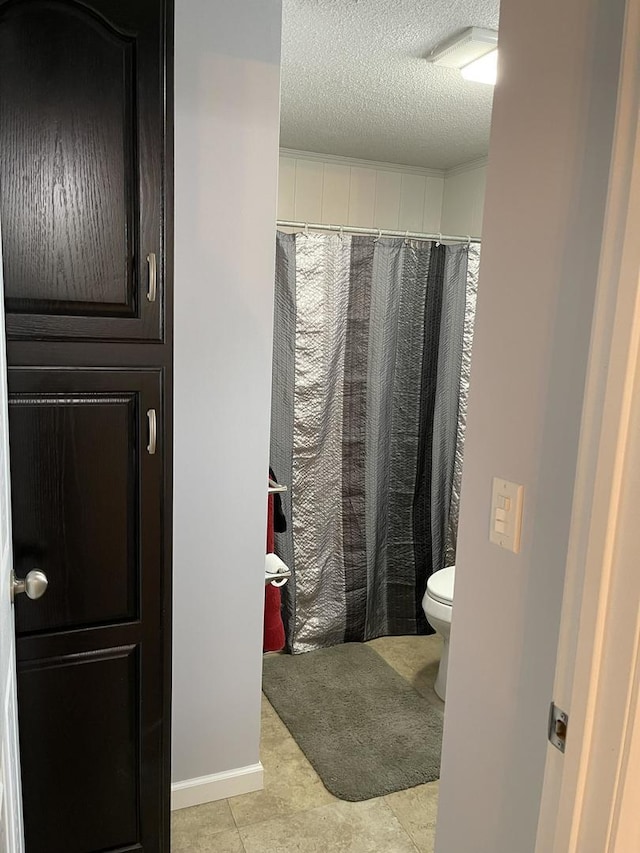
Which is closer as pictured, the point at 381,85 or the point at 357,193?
the point at 381,85

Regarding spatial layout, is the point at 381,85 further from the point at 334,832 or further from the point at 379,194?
the point at 334,832

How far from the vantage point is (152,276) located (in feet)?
4.46

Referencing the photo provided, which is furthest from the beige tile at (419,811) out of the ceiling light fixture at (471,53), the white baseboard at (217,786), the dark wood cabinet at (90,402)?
the ceiling light fixture at (471,53)

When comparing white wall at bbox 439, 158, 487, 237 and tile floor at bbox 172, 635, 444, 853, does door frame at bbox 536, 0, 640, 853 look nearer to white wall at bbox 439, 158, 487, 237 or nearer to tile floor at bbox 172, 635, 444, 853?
tile floor at bbox 172, 635, 444, 853

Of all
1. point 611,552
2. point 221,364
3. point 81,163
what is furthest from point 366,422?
point 611,552

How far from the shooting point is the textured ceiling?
1.86 meters

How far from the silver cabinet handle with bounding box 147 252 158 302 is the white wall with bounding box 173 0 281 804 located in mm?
431

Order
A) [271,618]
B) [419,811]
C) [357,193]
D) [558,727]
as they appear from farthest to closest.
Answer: [357,193], [271,618], [419,811], [558,727]

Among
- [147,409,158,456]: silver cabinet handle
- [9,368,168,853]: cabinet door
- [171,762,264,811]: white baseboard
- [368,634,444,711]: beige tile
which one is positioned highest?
[147,409,158,456]: silver cabinet handle

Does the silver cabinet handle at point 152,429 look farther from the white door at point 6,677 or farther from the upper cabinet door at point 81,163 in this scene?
the white door at point 6,677

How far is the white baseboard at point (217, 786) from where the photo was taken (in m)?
1.99

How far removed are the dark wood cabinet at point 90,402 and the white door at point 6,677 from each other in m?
0.20

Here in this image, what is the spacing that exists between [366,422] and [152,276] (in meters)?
1.74

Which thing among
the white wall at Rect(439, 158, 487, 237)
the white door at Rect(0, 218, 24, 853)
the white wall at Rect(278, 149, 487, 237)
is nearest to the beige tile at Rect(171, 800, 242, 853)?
the white door at Rect(0, 218, 24, 853)
